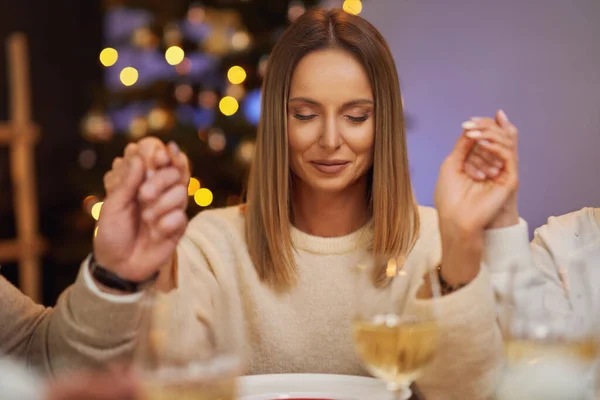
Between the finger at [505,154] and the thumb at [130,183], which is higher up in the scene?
the finger at [505,154]

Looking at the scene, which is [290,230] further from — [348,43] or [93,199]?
[93,199]

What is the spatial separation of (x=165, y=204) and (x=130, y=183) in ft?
0.22

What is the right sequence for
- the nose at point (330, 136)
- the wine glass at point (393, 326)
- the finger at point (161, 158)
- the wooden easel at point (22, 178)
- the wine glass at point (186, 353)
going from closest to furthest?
1. the wine glass at point (186, 353)
2. the wine glass at point (393, 326)
3. the finger at point (161, 158)
4. the nose at point (330, 136)
5. the wooden easel at point (22, 178)

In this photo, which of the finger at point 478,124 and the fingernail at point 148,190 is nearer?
the fingernail at point 148,190

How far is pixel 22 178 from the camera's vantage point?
3832 millimetres

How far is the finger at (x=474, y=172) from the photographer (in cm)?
123

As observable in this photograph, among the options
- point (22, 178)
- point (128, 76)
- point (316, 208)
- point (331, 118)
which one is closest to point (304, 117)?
point (331, 118)

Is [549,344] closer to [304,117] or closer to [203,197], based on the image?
[304,117]

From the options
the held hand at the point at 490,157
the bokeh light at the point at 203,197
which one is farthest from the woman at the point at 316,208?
the bokeh light at the point at 203,197

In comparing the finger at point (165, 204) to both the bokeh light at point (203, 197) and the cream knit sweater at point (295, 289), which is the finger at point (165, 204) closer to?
the cream knit sweater at point (295, 289)

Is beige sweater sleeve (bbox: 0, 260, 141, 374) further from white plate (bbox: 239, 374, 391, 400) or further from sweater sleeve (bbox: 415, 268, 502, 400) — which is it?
sweater sleeve (bbox: 415, 268, 502, 400)

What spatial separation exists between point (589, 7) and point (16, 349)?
2.06m

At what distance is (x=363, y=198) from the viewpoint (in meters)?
1.70

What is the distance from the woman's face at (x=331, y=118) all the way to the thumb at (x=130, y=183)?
0.56 metres
